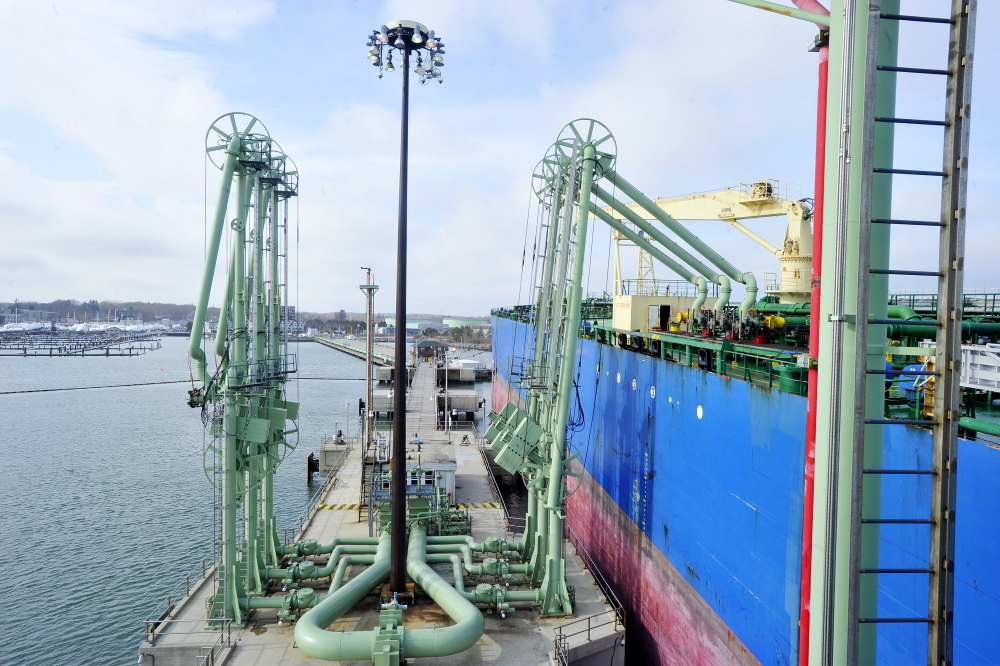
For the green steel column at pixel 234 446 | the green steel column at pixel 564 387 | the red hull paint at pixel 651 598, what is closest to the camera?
the red hull paint at pixel 651 598

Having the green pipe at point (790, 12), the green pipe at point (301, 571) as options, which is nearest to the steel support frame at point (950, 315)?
the green pipe at point (790, 12)

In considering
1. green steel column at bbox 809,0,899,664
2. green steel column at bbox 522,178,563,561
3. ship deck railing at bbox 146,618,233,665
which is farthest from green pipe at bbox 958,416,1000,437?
ship deck railing at bbox 146,618,233,665

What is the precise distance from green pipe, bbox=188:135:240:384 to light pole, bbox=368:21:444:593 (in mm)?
4074

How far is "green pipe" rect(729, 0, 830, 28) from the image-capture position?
423cm

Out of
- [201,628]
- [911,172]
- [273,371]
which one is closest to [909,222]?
[911,172]

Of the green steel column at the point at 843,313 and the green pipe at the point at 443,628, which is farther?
the green pipe at the point at 443,628

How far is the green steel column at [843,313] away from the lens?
3.78m

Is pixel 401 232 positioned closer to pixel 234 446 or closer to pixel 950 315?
pixel 234 446

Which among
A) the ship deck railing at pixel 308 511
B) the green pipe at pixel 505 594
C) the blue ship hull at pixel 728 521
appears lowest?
the ship deck railing at pixel 308 511

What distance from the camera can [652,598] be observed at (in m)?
16.3

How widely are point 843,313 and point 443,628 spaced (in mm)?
11614

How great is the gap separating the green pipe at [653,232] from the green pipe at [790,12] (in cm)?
1318

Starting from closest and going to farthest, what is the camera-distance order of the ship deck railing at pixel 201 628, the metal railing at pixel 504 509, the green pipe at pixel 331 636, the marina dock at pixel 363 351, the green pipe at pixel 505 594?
the green pipe at pixel 331 636 → the ship deck railing at pixel 201 628 → the green pipe at pixel 505 594 → the metal railing at pixel 504 509 → the marina dock at pixel 363 351

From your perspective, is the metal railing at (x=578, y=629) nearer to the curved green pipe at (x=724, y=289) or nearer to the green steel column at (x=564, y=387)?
the green steel column at (x=564, y=387)
